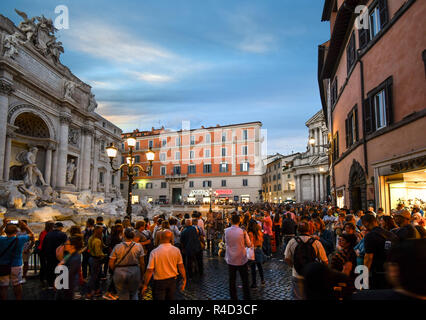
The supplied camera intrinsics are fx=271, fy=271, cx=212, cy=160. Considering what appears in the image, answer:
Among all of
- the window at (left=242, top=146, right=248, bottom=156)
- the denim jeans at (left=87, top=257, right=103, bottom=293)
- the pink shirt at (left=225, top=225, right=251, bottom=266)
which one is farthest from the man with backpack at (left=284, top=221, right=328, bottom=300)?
the window at (left=242, top=146, right=248, bottom=156)

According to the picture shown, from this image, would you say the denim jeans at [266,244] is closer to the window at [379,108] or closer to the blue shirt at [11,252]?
the window at [379,108]

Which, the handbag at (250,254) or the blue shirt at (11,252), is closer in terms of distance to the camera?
the blue shirt at (11,252)

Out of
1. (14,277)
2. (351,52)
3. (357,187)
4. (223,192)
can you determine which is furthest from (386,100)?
(223,192)

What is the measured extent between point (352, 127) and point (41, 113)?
24.0 metres

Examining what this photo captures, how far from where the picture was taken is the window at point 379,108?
29.0 feet

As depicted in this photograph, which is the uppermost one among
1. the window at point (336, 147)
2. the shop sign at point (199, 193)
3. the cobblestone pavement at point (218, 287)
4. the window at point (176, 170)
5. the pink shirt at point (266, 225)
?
the window at point (176, 170)

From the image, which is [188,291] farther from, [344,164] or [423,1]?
[344,164]

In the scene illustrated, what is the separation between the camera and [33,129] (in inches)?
952

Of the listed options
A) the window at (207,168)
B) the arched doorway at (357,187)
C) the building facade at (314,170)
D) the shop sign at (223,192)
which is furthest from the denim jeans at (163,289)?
the window at (207,168)

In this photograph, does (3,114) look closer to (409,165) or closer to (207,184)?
(409,165)

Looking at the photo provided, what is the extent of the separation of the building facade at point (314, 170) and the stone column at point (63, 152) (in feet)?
113

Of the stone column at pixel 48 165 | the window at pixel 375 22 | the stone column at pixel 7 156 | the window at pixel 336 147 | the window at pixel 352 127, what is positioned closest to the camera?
the window at pixel 375 22

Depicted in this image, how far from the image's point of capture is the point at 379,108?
10016mm

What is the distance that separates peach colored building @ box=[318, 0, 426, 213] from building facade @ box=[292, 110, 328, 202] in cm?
3208
